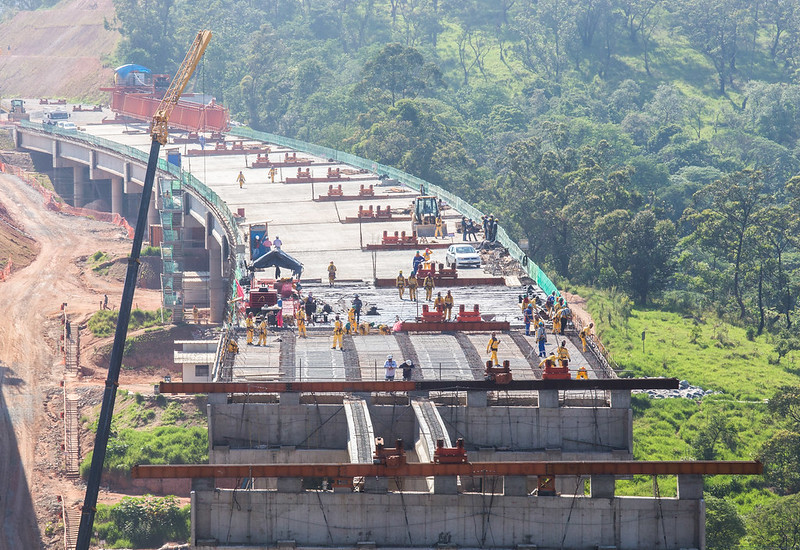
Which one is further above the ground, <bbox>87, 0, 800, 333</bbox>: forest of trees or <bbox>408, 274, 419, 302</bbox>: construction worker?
<bbox>87, 0, 800, 333</bbox>: forest of trees

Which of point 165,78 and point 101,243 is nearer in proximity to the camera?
point 101,243

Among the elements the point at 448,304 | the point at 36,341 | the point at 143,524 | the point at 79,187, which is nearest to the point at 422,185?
the point at 36,341

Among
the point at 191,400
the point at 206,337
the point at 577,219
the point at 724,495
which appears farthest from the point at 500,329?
the point at 577,219

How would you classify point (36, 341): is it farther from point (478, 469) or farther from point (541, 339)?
point (478, 469)

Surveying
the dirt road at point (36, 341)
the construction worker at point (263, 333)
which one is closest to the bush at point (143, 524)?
the dirt road at point (36, 341)

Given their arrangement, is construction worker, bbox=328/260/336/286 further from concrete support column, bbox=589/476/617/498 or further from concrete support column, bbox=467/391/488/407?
concrete support column, bbox=589/476/617/498

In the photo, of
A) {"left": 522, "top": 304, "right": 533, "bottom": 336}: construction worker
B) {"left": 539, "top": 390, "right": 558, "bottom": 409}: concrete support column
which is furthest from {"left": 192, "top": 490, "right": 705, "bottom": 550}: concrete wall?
{"left": 522, "top": 304, "right": 533, "bottom": 336}: construction worker

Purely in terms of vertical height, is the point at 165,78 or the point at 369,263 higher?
the point at 165,78

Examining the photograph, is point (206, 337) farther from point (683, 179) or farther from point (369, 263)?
point (683, 179)
